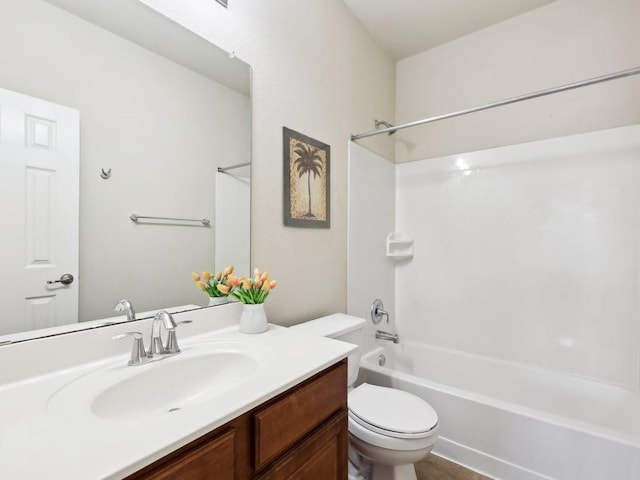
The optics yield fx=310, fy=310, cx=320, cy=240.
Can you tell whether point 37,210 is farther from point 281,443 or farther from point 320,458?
point 320,458

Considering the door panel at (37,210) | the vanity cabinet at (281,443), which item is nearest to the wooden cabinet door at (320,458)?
the vanity cabinet at (281,443)

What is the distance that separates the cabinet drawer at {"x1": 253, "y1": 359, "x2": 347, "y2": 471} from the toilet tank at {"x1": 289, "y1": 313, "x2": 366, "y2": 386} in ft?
1.42

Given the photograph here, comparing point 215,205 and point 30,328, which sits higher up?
point 215,205

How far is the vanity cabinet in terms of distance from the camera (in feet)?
1.99

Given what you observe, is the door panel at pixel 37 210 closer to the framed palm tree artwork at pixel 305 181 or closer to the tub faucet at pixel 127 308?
the tub faucet at pixel 127 308

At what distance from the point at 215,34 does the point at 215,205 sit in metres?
0.69

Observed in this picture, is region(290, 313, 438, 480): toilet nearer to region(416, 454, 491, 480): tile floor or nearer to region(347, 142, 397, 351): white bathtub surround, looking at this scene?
region(416, 454, 491, 480): tile floor

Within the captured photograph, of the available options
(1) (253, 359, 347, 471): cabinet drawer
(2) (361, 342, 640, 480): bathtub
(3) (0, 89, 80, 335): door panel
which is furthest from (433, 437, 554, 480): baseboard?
(3) (0, 89, 80, 335): door panel

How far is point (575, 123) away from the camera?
1983 mm

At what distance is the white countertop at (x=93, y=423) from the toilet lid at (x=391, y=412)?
549 mm

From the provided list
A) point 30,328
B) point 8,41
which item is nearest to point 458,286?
point 30,328

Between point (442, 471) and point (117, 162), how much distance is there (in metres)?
2.09

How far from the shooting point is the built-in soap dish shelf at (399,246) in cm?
253

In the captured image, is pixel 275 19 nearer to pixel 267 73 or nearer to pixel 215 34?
pixel 267 73
